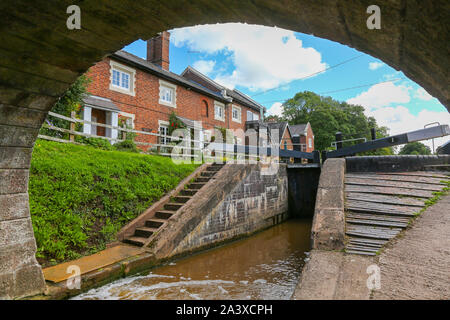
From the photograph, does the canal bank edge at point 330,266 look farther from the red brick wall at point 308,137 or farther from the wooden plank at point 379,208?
the red brick wall at point 308,137

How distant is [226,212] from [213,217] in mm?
668

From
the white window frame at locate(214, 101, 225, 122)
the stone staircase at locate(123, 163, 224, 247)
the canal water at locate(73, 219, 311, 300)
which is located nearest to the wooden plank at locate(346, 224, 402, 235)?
the canal water at locate(73, 219, 311, 300)

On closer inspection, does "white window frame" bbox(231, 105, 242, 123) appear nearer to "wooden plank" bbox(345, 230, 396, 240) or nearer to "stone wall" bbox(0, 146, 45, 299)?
"wooden plank" bbox(345, 230, 396, 240)

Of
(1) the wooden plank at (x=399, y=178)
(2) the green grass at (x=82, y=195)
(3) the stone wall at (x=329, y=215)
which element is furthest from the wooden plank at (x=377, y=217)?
(2) the green grass at (x=82, y=195)

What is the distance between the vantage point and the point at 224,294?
4773mm

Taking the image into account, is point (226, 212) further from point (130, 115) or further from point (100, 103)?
point (130, 115)

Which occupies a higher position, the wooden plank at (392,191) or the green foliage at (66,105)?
the green foliage at (66,105)

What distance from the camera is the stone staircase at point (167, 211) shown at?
619 cm

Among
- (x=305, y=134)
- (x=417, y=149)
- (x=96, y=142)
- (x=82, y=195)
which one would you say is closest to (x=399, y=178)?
(x=82, y=195)

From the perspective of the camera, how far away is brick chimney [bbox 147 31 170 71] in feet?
59.3

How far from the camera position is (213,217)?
7.71 metres

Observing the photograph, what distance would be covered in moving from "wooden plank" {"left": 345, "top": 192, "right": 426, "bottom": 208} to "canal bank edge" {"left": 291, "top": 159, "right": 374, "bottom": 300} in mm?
684
